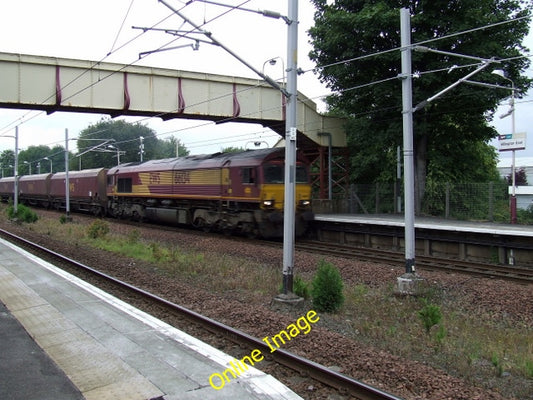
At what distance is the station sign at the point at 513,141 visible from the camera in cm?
2275

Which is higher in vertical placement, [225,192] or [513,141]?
[513,141]

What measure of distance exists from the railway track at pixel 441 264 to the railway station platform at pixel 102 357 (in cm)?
916

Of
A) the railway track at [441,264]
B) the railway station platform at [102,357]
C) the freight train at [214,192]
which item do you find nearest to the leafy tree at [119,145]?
the freight train at [214,192]

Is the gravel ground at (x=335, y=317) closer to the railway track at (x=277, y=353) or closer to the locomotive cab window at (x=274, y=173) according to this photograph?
the railway track at (x=277, y=353)

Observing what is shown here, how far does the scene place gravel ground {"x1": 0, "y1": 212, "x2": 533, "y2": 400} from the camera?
5.11m

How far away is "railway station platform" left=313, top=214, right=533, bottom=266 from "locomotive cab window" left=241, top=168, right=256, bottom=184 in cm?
464

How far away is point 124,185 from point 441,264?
20.3m

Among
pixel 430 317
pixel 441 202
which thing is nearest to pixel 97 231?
pixel 430 317

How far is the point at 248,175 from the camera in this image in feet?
62.4

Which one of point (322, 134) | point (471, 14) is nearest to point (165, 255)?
point (322, 134)

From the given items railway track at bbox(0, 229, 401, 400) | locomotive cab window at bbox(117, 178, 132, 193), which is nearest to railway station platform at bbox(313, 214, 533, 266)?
railway track at bbox(0, 229, 401, 400)

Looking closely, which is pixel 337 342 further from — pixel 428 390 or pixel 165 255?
pixel 165 255

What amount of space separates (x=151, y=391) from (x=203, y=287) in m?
6.14

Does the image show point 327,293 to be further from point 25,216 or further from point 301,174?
point 25,216
